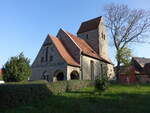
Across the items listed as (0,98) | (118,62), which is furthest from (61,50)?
(0,98)

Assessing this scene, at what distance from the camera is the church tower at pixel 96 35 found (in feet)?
137

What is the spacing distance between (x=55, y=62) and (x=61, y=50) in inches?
98.6

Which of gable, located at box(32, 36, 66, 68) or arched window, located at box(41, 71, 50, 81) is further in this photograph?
arched window, located at box(41, 71, 50, 81)

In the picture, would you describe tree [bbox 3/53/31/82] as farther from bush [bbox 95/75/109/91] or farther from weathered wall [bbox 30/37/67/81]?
weathered wall [bbox 30/37/67/81]

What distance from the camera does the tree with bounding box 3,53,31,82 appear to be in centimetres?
2134

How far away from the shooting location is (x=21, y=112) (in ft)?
38.6

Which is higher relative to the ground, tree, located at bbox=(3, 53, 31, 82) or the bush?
tree, located at bbox=(3, 53, 31, 82)

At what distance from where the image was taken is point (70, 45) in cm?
3534

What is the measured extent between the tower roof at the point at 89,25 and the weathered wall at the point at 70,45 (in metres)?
8.50

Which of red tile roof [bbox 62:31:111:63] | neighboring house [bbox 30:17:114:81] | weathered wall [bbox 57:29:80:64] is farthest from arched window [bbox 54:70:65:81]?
red tile roof [bbox 62:31:111:63]

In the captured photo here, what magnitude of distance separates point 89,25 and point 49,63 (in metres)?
16.4

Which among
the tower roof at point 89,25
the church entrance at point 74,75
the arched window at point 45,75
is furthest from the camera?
the tower roof at point 89,25

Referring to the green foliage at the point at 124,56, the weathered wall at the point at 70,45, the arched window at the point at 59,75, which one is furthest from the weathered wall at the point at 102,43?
the arched window at the point at 59,75

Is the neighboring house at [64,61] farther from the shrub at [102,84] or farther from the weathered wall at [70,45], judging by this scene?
the shrub at [102,84]
